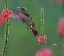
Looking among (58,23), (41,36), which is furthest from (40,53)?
(58,23)

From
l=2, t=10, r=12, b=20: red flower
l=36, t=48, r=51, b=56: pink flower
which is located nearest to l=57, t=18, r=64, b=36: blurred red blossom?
l=36, t=48, r=51, b=56: pink flower

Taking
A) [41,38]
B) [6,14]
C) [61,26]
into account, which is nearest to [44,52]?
[41,38]

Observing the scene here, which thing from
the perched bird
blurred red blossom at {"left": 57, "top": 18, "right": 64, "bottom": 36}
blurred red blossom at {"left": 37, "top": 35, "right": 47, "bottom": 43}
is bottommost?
blurred red blossom at {"left": 37, "top": 35, "right": 47, "bottom": 43}

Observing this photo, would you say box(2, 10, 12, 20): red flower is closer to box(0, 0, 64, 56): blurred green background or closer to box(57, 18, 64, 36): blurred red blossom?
box(0, 0, 64, 56): blurred green background

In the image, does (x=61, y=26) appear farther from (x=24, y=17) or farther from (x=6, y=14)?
(x=6, y=14)

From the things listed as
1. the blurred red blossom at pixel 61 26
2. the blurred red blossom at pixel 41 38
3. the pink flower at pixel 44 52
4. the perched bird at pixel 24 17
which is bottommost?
the pink flower at pixel 44 52

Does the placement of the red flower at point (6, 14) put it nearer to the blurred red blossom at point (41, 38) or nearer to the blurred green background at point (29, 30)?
the blurred green background at point (29, 30)

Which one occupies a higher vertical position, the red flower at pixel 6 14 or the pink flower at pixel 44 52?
the red flower at pixel 6 14

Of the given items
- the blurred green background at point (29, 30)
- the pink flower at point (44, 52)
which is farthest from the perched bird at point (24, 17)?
the pink flower at point (44, 52)
